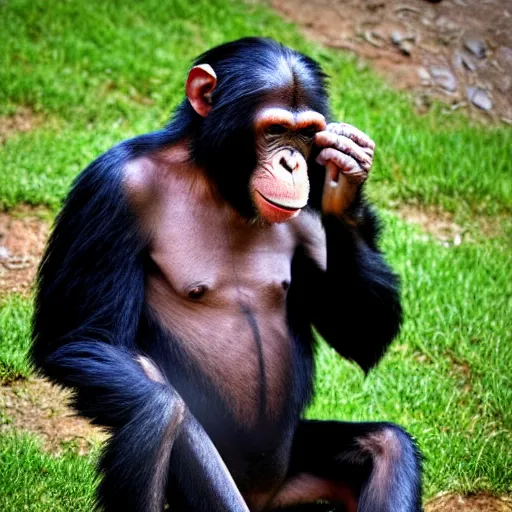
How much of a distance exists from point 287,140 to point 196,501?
60.2 inches

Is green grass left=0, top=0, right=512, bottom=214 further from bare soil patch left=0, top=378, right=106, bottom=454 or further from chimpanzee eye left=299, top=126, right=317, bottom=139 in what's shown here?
chimpanzee eye left=299, top=126, right=317, bottom=139

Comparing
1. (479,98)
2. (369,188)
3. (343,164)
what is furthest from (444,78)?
(343,164)

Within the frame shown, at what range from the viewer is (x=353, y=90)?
9.39 metres

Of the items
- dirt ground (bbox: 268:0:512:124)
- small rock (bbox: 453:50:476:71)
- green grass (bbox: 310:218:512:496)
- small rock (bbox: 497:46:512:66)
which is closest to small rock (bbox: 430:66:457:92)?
dirt ground (bbox: 268:0:512:124)

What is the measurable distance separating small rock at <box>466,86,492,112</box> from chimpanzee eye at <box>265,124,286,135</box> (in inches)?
224

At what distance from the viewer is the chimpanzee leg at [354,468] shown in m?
4.47

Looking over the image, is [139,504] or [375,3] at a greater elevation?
[139,504]

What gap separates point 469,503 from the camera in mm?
5531

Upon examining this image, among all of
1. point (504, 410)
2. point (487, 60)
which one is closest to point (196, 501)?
point (504, 410)

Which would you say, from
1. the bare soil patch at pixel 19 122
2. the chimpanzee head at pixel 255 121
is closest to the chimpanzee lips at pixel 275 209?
the chimpanzee head at pixel 255 121

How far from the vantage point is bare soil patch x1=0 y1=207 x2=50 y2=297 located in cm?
691

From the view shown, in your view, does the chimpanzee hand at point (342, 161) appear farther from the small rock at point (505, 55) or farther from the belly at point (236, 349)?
the small rock at point (505, 55)

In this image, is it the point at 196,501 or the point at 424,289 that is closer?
the point at 196,501

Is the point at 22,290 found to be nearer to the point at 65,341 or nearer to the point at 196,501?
the point at 65,341
